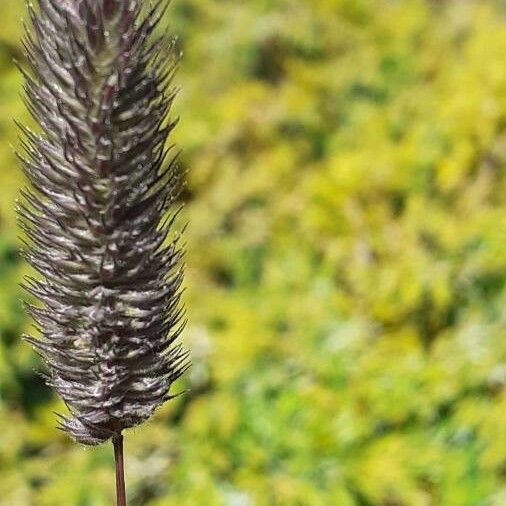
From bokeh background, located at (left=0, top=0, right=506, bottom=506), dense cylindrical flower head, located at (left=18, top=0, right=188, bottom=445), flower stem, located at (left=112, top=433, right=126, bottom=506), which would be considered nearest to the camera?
dense cylindrical flower head, located at (left=18, top=0, right=188, bottom=445)

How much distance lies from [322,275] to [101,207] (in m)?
2.78

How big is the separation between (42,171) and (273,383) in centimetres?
225

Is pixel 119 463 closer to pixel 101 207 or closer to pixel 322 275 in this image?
pixel 101 207

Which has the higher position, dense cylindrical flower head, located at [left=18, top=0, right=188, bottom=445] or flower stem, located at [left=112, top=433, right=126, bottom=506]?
dense cylindrical flower head, located at [left=18, top=0, right=188, bottom=445]

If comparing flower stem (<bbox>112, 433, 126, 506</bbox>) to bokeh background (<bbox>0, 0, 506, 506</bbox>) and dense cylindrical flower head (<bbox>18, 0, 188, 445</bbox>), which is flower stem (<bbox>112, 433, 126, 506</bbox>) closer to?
dense cylindrical flower head (<bbox>18, 0, 188, 445</bbox>)

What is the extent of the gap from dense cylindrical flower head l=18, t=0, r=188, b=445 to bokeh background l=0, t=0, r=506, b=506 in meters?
1.83

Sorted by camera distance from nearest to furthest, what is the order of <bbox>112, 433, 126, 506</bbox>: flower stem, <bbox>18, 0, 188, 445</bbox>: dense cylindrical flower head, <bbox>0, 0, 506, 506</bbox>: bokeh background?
1. <bbox>18, 0, 188, 445</bbox>: dense cylindrical flower head
2. <bbox>112, 433, 126, 506</bbox>: flower stem
3. <bbox>0, 0, 506, 506</bbox>: bokeh background

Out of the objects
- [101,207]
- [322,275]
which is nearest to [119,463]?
[101,207]

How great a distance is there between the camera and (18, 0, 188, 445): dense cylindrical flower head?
1.30m

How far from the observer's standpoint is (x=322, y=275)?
409 centimetres

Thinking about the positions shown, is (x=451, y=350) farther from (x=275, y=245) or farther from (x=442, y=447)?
(x=275, y=245)

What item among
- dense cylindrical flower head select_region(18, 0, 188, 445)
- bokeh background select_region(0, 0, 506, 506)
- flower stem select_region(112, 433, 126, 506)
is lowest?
flower stem select_region(112, 433, 126, 506)

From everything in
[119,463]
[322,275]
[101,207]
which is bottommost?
[119,463]

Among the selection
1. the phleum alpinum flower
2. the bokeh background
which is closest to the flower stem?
the phleum alpinum flower
